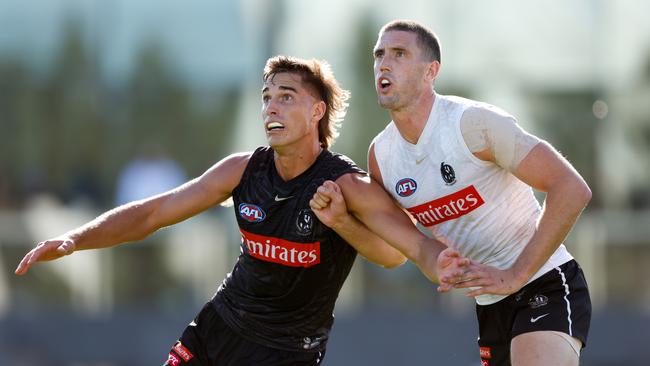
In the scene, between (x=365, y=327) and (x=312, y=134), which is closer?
(x=312, y=134)

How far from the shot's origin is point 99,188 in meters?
12.9

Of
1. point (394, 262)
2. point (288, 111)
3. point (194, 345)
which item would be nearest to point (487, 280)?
point (394, 262)

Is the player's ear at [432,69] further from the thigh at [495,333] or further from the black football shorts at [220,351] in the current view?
the black football shorts at [220,351]

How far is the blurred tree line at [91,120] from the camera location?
13.1 metres

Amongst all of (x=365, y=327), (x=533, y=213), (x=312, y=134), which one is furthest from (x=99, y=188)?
(x=533, y=213)

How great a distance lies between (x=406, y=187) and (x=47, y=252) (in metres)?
1.92

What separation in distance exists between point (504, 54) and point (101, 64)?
4.47 metres

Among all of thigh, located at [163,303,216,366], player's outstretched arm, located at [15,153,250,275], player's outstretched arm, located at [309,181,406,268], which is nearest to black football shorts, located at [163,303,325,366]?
thigh, located at [163,303,216,366]

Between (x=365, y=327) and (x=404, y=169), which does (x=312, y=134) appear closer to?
(x=404, y=169)

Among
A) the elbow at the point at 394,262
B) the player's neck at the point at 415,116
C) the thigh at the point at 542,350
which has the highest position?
the player's neck at the point at 415,116

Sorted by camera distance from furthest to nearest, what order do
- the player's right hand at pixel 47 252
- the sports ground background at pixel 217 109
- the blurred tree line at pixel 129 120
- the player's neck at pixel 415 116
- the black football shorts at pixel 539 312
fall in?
1. the blurred tree line at pixel 129 120
2. the sports ground background at pixel 217 109
3. the player's neck at pixel 415 116
4. the player's right hand at pixel 47 252
5. the black football shorts at pixel 539 312

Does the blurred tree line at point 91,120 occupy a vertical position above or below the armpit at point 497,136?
above

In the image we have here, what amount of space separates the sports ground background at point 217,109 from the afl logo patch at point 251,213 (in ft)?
18.7

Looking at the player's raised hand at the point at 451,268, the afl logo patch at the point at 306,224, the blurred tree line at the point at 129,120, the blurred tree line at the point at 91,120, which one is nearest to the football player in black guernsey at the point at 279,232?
the afl logo patch at the point at 306,224
